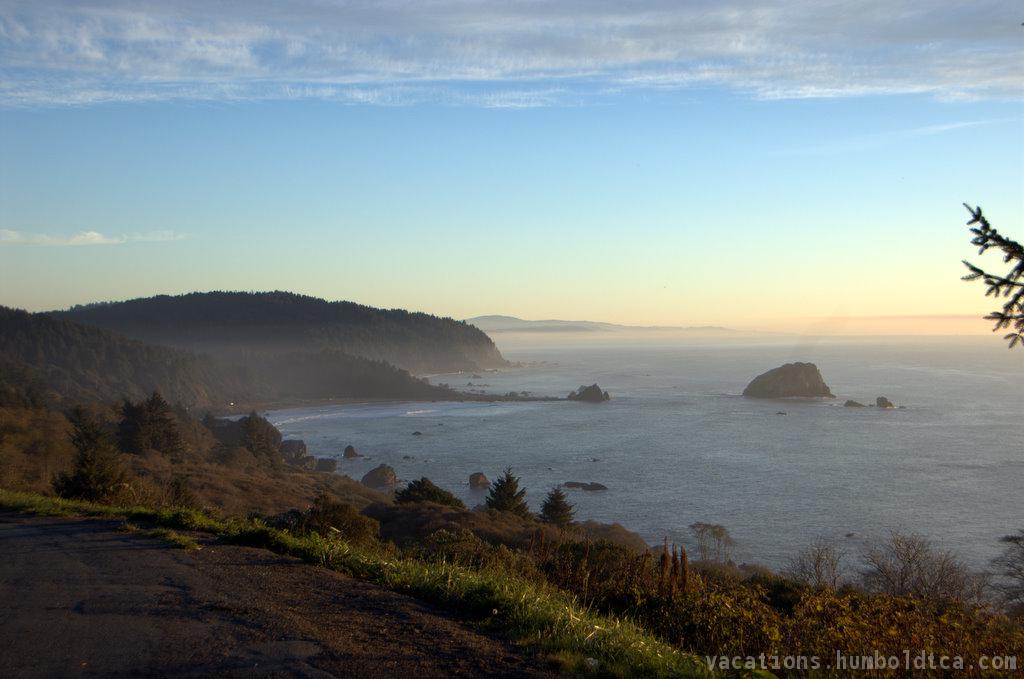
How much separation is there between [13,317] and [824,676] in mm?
109474

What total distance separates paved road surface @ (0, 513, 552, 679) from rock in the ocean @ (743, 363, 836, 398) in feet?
326

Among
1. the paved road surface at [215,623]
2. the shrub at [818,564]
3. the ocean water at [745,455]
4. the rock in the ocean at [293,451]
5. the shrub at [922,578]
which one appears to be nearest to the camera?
the paved road surface at [215,623]

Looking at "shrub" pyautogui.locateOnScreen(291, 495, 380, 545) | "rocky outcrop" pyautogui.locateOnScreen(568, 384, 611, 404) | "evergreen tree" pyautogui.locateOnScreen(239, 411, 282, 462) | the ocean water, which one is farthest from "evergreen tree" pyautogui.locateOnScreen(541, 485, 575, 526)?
"rocky outcrop" pyautogui.locateOnScreen(568, 384, 611, 404)

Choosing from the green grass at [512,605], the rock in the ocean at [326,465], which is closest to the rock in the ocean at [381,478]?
the rock in the ocean at [326,465]

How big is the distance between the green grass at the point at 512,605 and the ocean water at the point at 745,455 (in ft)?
82.4

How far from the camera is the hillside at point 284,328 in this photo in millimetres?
140450

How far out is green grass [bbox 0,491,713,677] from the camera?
4730 mm

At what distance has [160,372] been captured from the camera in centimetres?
9681

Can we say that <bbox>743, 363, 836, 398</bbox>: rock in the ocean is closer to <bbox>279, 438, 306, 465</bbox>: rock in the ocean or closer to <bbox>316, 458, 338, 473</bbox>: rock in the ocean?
<bbox>279, 438, 306, 465</bbox>: rock in the ocean

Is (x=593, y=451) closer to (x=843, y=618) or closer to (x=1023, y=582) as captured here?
(x=1023, y=582)

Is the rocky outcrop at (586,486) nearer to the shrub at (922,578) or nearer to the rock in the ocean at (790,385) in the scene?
the shrub at (922,578)

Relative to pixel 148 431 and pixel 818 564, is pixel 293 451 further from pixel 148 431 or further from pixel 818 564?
pixel 818 564

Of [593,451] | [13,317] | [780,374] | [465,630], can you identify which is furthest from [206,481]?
[780,374]

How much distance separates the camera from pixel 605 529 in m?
30.7
